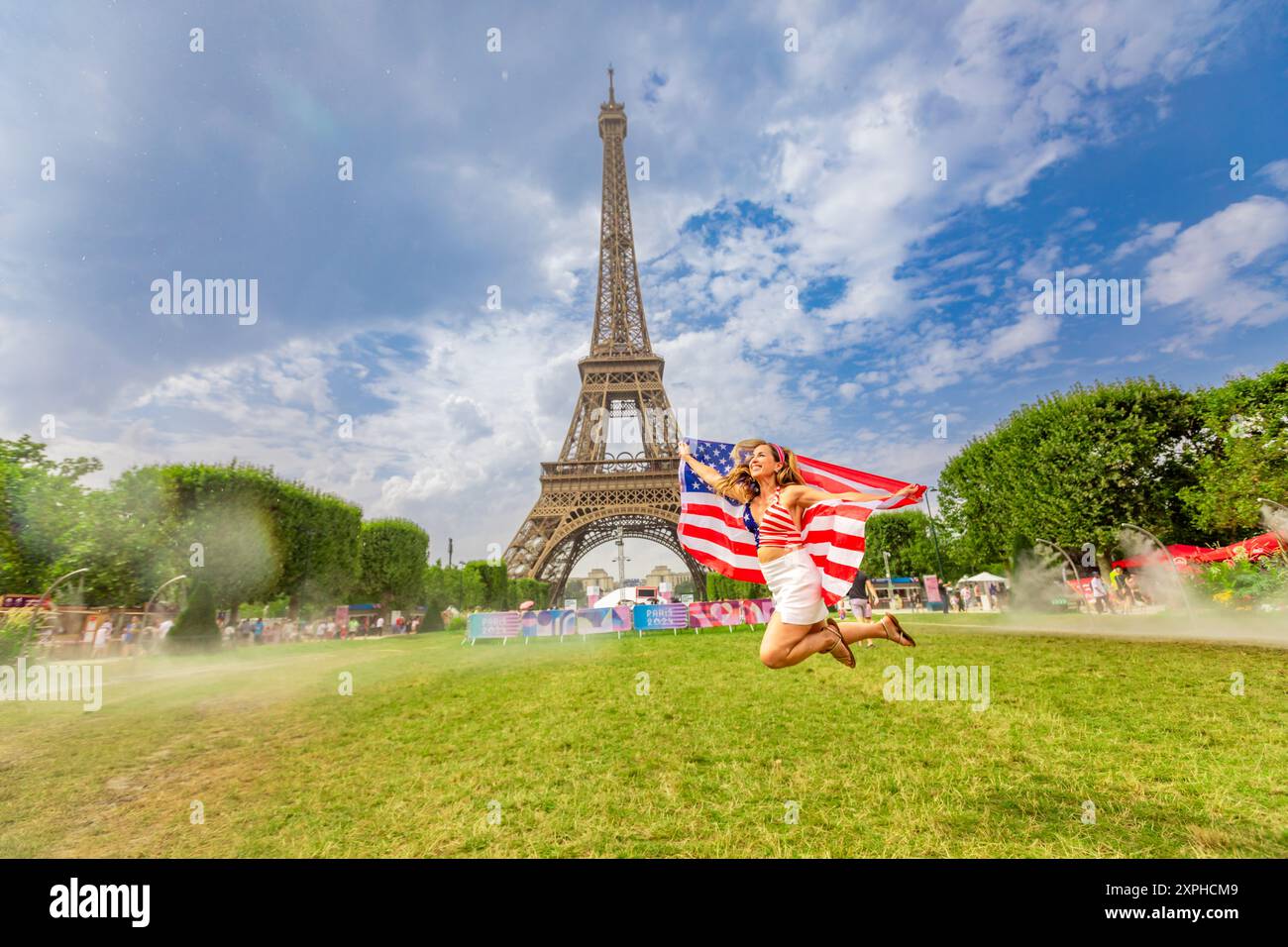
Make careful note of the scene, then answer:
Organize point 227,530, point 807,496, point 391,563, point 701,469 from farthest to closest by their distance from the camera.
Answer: point 391,563, point 227,530, point 701,469, point 807,496

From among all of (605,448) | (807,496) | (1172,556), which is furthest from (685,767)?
(605,448)

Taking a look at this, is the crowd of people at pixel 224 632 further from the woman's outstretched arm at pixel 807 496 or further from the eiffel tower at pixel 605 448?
the woman's outstretched arm at pixel 807 496

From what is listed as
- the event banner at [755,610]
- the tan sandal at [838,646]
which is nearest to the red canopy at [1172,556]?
the event banner at [755,610]

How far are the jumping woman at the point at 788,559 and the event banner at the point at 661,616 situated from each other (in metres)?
23.1

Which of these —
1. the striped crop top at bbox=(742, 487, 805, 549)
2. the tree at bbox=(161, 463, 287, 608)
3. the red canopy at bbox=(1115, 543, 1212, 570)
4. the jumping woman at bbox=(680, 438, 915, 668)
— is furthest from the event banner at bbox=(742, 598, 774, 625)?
the tree at bbox=(161, 463, 287, 608)

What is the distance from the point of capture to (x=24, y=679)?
14844 millimetres

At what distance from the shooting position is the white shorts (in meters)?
3.29

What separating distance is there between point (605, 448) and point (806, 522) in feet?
154

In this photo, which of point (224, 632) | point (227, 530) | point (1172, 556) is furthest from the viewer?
point (224, 632)

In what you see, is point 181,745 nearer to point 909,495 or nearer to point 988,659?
point 909,495

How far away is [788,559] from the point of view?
3424 millimetres

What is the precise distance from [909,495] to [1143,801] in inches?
191

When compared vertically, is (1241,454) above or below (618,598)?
above

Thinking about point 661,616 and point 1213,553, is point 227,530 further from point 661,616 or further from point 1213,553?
point 1213,553
